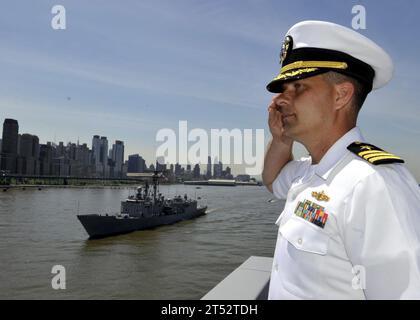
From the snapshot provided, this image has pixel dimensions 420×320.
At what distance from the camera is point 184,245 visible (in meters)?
30.4

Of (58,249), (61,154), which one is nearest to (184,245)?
(58,249)

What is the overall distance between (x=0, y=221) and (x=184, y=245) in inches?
888

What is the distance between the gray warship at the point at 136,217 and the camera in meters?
31.1

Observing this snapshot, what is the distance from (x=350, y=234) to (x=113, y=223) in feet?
110

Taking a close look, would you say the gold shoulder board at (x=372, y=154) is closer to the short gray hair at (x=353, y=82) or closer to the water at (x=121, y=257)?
the short gray hair at (x=353, y=82)

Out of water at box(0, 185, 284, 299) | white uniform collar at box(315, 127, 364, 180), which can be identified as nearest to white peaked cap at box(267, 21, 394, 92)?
white uniform collar at box(315, 127, 364, 180)

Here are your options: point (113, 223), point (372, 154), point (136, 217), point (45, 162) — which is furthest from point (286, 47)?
point (45, 162)

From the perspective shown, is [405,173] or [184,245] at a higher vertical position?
[405,173]

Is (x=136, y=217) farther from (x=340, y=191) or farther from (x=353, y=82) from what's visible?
(x=340, y=191)

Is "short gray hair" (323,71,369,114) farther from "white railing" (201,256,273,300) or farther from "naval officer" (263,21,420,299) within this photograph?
"white railing" (201,256,273,300)

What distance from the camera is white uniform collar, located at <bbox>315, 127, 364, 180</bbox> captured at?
1379 mm

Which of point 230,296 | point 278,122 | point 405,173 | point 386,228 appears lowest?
point 230,296

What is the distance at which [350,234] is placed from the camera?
1085 mm
